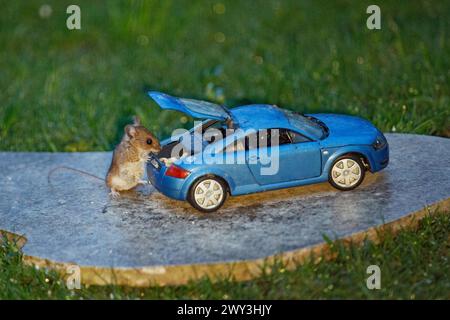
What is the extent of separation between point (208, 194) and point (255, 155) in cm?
41

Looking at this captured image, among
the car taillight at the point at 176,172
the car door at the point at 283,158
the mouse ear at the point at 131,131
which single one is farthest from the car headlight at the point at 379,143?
the mouse ear at the point at 131,131

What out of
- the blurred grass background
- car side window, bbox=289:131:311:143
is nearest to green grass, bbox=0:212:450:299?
car side window, bbox=289:131:311:143

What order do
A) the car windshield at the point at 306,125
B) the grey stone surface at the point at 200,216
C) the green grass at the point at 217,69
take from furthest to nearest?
the green grass at the point at 217,69
the car windshield at the point at 306,125
the grey stone surface at the point at 200,216

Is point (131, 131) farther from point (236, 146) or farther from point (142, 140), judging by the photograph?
point (236, 146)

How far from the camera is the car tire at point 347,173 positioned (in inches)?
204

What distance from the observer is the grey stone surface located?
4.73 metres

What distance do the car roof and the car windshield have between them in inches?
2.6

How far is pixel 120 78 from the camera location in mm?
8938

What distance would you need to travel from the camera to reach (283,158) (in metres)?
5.02

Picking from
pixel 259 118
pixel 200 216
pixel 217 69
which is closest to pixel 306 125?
pixel 259 118

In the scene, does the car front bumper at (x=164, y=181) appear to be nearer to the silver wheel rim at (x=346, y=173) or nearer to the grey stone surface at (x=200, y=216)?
the grey stone surface at (x=200, y=216)

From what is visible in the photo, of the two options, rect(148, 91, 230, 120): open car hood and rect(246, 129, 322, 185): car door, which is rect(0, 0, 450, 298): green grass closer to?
rect(246, 129, 322, 185): car door

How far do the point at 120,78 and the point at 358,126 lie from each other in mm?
4238
